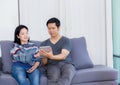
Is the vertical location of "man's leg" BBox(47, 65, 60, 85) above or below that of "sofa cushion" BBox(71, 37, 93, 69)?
below

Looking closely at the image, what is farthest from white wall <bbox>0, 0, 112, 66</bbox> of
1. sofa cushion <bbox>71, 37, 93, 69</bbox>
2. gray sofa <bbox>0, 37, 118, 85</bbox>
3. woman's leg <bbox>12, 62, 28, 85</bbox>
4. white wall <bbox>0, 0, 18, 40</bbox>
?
woman's leg <bbox>12, 62, 28, 85</bbox>

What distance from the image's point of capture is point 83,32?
457cm

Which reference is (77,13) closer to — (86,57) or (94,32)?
(94,32)

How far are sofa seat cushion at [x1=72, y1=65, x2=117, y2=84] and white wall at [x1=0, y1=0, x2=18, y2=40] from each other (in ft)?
4.49

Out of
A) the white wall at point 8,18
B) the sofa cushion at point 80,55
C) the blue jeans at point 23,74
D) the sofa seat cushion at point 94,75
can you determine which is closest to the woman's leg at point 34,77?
the blue jeans at point 23,74

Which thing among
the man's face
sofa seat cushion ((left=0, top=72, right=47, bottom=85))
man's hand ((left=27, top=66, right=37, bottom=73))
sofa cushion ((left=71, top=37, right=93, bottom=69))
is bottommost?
sofa seat cushion ((left=0, top=72, right=47, bottom=85))

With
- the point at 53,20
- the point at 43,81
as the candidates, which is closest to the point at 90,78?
the point at 43,81

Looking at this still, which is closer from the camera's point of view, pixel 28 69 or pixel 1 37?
pixel 28 69

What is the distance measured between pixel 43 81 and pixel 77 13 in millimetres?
1636

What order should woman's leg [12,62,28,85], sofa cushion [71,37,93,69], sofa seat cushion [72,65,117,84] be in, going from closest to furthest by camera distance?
woman's leg [12,62,28,85] < sofa seat cushion [72,65,117,84] < sofa cushion [71,37,93,69]

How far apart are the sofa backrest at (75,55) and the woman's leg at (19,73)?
0.20 meters

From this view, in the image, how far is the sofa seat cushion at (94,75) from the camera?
11.6ft

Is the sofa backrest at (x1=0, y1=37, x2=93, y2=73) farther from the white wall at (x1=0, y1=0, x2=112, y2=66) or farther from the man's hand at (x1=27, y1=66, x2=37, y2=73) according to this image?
the white wall at (x1=0, y1=0, x2=112, y2=66)

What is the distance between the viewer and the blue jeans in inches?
128
